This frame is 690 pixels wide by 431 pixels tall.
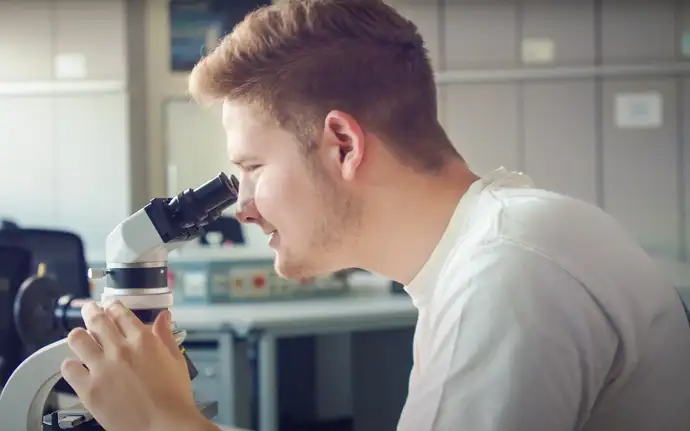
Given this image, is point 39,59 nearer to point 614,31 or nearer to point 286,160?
point 614,31

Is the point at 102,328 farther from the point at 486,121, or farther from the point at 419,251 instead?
the point at 486,121

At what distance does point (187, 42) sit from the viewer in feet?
14.3

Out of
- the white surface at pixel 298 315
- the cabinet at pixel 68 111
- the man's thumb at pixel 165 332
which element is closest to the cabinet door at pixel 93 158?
the cabinet at pixel 68 111

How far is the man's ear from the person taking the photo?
0.93 meters

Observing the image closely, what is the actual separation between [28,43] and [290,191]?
12.4 feet

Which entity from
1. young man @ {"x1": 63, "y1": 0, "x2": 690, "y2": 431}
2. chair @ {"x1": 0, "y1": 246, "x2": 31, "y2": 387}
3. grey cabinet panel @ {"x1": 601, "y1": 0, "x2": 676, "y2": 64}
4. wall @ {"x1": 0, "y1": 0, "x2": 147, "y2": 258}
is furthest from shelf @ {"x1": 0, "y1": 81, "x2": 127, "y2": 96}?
young man @ {"x1": 63, "y1": 0, "x2": 690, "y2": 431}

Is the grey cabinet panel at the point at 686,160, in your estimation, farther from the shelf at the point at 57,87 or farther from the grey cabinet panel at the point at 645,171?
the shelf at the point at 57,87

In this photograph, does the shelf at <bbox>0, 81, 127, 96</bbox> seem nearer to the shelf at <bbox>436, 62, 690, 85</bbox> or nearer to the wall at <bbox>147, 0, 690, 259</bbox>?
the wall at <bbox>147, 0, 690, 259</bbox>

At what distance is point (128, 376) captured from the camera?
0.81 meters

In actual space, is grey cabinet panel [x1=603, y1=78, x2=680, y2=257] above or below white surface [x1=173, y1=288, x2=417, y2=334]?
above

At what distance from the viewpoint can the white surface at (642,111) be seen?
3.98m

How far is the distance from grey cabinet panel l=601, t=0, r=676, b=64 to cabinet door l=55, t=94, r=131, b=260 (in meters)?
2.69

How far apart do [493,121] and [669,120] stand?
930mm

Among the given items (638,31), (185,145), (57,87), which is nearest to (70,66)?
(57,87)
